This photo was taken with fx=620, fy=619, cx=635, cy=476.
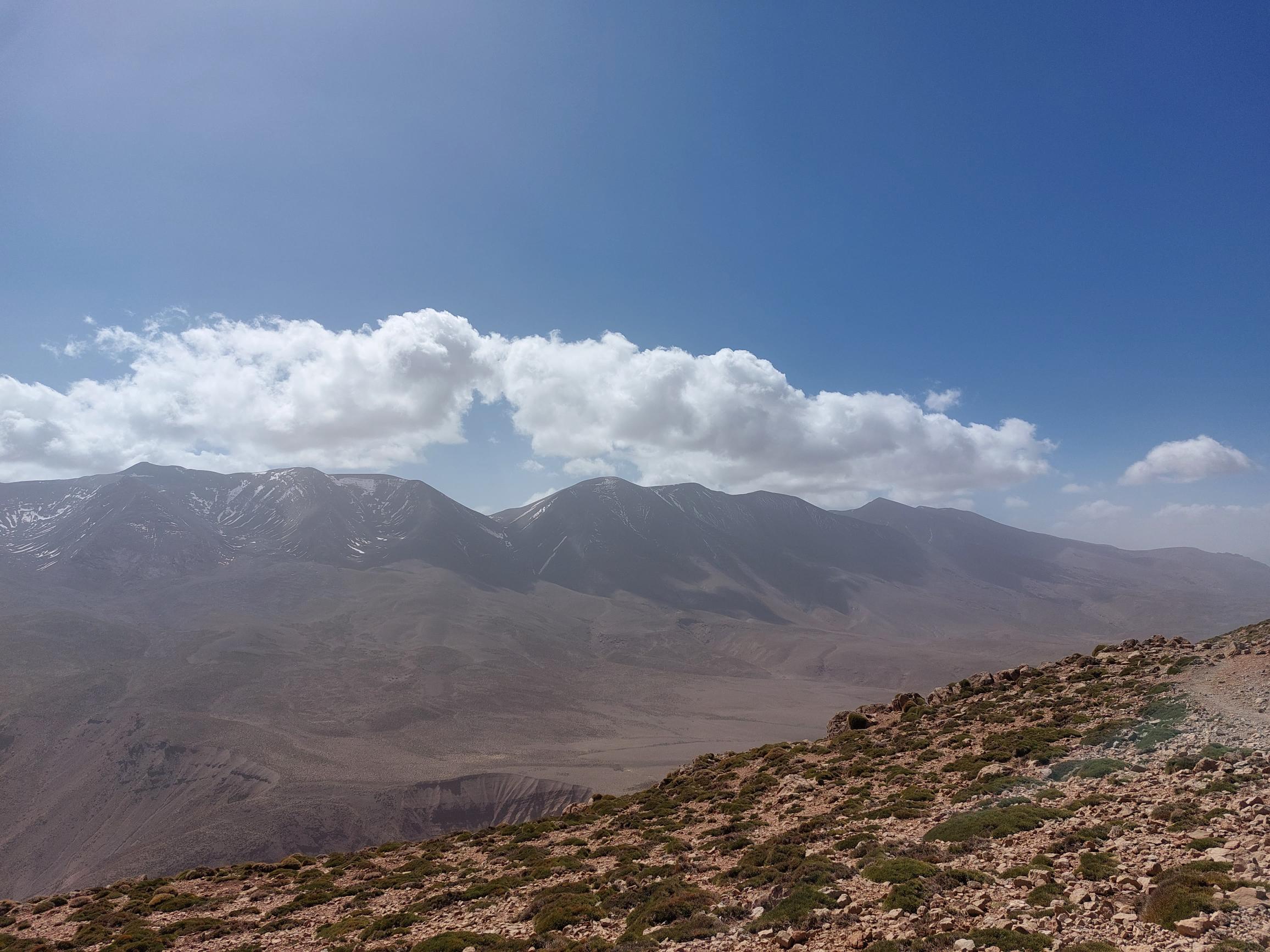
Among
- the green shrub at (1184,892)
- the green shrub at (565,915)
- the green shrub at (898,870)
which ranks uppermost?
the green shrub at (1184,892)

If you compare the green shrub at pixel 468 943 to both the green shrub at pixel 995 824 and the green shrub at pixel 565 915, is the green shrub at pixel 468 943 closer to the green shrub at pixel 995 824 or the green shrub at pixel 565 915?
the green shrub at pixel 565 915

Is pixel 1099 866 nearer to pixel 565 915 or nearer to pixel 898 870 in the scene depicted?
pixel 898 870

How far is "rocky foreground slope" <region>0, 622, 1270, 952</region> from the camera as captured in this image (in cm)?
1069

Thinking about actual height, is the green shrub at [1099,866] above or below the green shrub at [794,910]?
above

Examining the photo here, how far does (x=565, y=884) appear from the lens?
58.8 ft

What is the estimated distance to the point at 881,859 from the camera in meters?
14.7

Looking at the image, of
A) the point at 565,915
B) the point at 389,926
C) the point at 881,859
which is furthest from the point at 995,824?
the point at 389,926

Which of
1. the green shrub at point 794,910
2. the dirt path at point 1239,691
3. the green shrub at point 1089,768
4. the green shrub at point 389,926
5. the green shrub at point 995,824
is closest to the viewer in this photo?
the green shrub at point 794,910

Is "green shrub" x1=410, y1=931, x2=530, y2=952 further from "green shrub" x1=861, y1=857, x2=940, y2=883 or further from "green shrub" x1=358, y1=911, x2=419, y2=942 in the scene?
"green shrub" x1=861, y1=857, x2=940, y2=883

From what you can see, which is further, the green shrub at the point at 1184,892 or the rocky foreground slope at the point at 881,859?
the rocky foreground slope at the point at 881,859

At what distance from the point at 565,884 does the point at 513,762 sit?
11442 cm

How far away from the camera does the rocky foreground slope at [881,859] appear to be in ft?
35.1

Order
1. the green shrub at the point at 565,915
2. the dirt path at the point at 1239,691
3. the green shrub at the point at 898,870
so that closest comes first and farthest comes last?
the green shrub at the point at 898,870
the green shrub at the point at 565,915
the dirt path at the point at 1239,691

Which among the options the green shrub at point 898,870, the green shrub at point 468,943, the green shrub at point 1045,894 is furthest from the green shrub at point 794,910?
the green shrub at point 468,943
